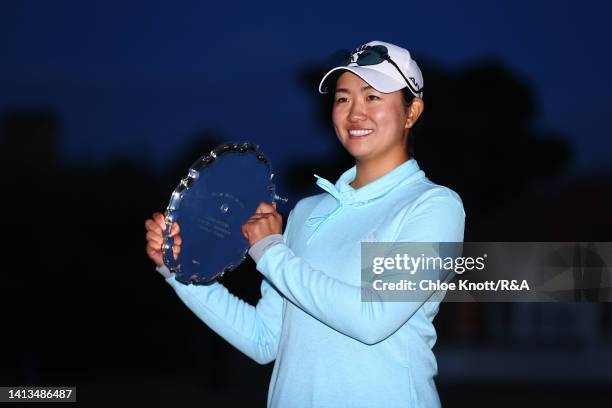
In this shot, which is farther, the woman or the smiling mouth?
the smiling mouth

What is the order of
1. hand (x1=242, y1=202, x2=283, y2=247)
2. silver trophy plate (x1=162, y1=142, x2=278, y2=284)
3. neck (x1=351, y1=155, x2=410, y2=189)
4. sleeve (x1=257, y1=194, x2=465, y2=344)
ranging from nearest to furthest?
sleeve (x1=257, y1=194, x2=465, y2=344) → hand (x1=242, y1=202, x2=283, y2=247) → silver trophy plate (x1=162, y1=142, x2=278, y2=284) → neck (x1=351, y1=155, x2=410, y2=189)

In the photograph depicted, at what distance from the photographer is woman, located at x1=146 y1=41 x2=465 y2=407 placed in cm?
214

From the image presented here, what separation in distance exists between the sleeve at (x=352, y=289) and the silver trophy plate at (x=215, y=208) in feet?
0.88

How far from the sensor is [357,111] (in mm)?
2438

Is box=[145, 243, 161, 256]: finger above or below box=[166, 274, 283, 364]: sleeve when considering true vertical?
above

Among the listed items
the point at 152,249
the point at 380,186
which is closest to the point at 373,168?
the point at 380,186

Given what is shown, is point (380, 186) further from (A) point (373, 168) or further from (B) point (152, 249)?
(B) point (152, 249)

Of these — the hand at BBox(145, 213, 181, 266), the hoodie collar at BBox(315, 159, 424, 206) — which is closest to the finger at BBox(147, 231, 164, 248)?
the hand at BBox(145, 213, 181, 266)

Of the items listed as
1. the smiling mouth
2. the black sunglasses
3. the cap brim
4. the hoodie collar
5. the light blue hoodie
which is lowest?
the light blue hoodie

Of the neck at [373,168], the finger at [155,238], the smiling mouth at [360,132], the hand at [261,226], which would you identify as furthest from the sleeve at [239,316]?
the smiling mouth at [360,132]

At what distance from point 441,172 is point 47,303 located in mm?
11421

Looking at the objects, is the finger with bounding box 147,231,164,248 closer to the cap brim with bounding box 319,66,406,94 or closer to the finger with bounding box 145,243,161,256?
the finger with bounding box 145,243,161,256

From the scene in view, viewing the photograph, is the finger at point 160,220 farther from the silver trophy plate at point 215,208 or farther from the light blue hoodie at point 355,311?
the light blue hoodie at point 355,311

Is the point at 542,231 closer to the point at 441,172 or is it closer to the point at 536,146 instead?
the point at 441,172
